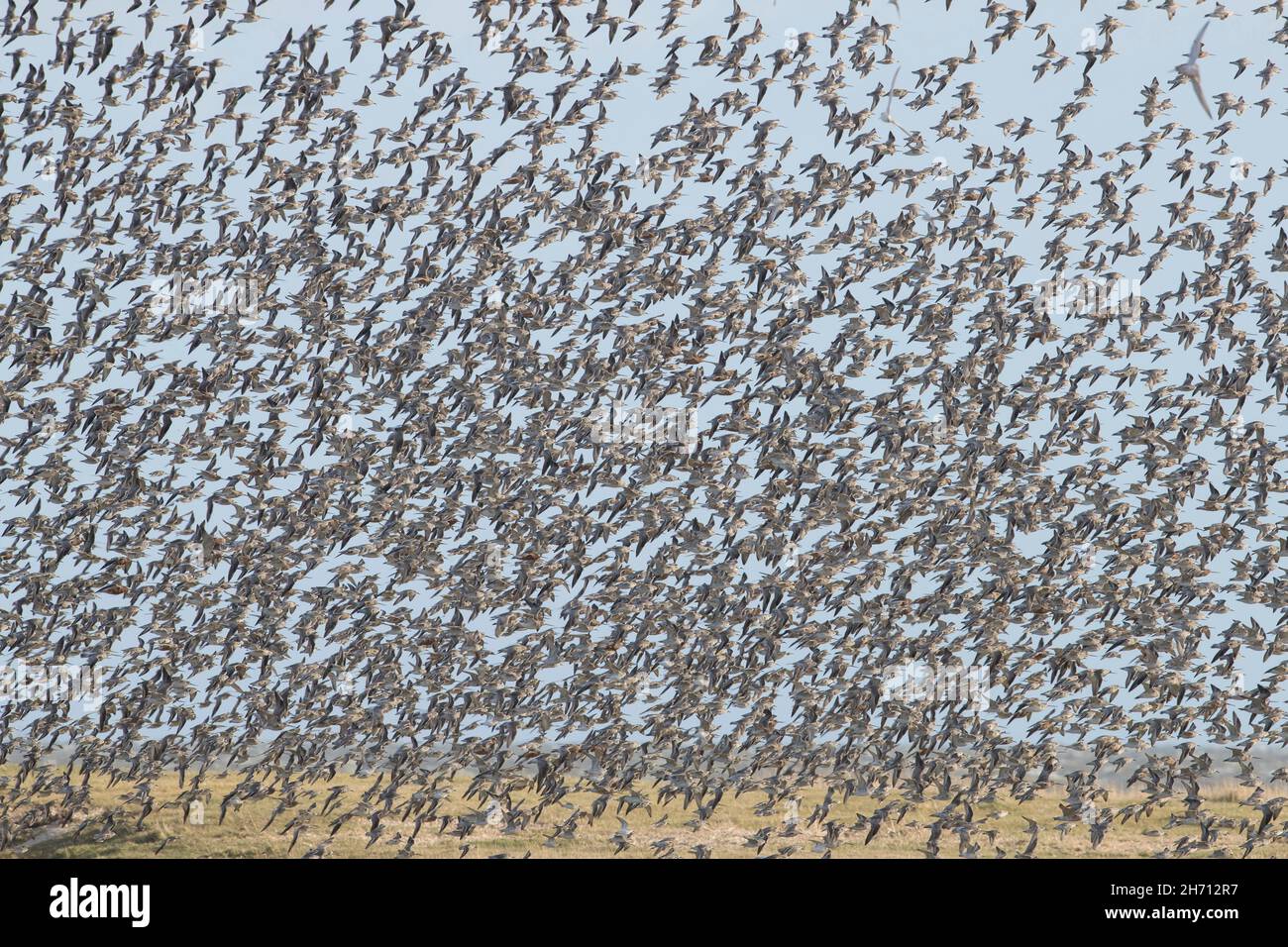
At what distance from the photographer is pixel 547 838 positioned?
41.3m

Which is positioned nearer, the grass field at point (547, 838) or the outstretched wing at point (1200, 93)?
the outstretched wing at point (1200, 93)

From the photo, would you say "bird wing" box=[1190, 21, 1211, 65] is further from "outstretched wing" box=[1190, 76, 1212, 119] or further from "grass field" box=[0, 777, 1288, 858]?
"grass field" box=[0, 777, 1288, 858]

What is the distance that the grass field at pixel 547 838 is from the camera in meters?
40.8

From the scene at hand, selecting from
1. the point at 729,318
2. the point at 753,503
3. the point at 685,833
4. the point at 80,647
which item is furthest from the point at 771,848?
the point at 80,647

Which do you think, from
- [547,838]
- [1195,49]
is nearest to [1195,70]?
[1195,49]

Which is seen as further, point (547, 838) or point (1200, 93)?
point (547, 838)

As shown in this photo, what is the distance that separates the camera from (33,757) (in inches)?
1699

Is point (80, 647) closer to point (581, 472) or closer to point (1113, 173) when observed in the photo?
point (581, 472)

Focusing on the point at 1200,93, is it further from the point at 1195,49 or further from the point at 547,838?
the point at 547,838

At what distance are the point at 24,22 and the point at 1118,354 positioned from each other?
31.5m

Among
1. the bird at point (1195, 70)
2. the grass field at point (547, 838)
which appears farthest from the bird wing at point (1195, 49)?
the grass field at point (547, 838)

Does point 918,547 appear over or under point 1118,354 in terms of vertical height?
under

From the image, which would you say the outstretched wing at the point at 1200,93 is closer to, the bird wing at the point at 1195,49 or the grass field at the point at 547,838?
the bird wing at the point at 1195,49

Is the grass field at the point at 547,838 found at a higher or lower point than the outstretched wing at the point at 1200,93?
lower
